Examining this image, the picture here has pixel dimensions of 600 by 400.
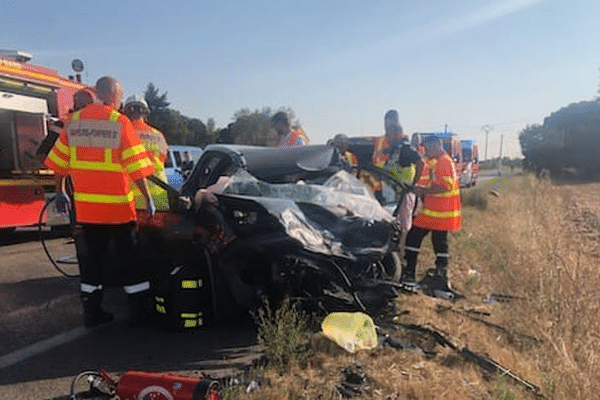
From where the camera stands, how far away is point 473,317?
5.20 metres

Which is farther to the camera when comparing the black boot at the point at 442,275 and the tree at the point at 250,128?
Answer: the tree at the point at 250,128

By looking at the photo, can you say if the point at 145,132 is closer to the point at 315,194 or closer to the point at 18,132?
the point at 315,194

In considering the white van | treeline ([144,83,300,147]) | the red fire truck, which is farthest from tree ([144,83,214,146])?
the red fire truck

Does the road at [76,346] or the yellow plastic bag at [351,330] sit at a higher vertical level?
the yellow plastic bag at [351,330]

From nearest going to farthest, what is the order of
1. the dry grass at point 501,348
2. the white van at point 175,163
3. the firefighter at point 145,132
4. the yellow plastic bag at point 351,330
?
the dry grass at point 501,348, the yellow plastic bag at point 351,330, the firefighter at point 145,132, the white van at point 175,163

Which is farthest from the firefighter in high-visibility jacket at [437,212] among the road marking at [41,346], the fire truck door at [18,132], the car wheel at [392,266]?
the fire truck door at [18,132]

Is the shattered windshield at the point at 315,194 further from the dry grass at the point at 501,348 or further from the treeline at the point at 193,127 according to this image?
the treeline at the point at 193,127

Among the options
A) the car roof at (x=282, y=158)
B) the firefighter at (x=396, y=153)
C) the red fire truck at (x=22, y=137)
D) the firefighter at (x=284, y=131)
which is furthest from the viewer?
the red fire truck at (x=22, y=137)

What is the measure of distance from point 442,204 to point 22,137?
603 cm

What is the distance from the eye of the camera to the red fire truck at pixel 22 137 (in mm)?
8242

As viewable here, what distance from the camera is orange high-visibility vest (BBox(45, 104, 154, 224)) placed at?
14.8 feet

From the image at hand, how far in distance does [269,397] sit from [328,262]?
126 cm

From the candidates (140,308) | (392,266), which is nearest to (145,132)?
(140,308)

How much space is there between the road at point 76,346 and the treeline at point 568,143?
1481 inches
